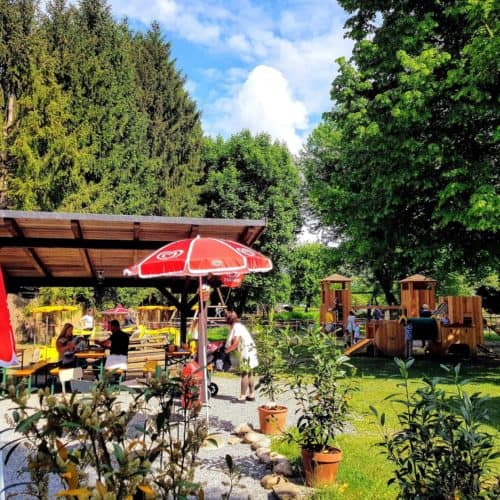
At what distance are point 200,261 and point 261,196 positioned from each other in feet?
87.2

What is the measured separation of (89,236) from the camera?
28.8ft

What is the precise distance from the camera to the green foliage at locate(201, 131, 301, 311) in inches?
1229

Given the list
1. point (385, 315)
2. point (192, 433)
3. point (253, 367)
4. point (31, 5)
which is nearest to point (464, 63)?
point (253, 367)

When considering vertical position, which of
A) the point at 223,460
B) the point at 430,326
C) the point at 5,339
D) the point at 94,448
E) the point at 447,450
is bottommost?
the point at 223,460

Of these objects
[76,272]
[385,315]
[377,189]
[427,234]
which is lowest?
[385,315]

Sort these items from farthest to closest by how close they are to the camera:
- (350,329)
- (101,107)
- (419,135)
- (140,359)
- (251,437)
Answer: (101,107) → (350,329) → (419,135) → (140,359) → (251,437)

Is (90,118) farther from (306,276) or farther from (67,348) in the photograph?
(306,276)

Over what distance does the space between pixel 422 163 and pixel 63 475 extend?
11202 mm

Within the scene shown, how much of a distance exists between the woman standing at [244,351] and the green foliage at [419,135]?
17.9 feet

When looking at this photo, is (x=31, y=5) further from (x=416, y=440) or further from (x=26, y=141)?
(x=416, y=440)

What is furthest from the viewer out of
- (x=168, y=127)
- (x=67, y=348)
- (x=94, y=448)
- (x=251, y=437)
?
(x=168, y=127)

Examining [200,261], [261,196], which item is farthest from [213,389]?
[261,196]

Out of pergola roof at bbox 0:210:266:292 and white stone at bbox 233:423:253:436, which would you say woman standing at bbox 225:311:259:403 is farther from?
pergola roof at bbox 0:210:266:292

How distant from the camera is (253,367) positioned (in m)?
7.44
